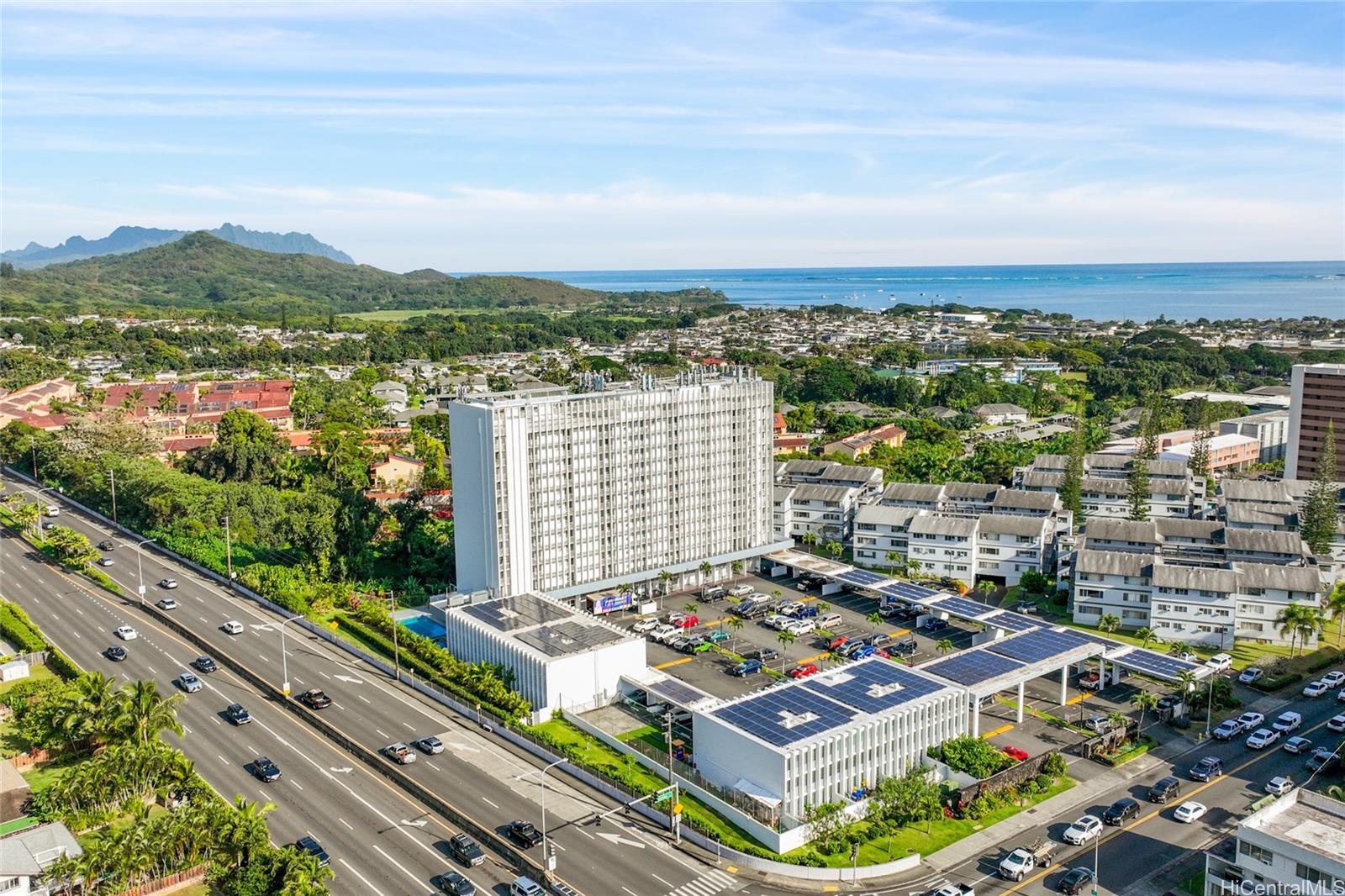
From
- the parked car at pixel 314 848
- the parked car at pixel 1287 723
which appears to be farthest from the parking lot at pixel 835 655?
the parked car at pixel 314 848

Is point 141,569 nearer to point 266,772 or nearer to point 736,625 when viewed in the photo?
point 266,772

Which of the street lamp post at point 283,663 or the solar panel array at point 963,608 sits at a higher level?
the solar panel array at point 963,608

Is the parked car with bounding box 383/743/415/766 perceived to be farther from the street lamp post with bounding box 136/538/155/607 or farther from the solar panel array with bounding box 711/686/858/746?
the street lamp post with bounding box 136/538/155/607

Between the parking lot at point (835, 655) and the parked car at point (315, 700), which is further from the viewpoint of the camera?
the parked car at point (315, 700)

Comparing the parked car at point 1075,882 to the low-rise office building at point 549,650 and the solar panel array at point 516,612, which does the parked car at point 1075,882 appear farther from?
the solar panel array at point 516,612

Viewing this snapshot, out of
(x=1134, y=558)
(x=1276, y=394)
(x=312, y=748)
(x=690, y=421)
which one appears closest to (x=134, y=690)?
(x=312, y=748)

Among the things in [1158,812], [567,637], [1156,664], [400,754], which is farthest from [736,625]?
[1158,812]

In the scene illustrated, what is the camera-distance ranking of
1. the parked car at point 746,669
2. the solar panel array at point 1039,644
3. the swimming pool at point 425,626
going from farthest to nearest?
the swimming pool at point 425,626, the parked car at point 746,669, the solar panel array at point 1039,644
